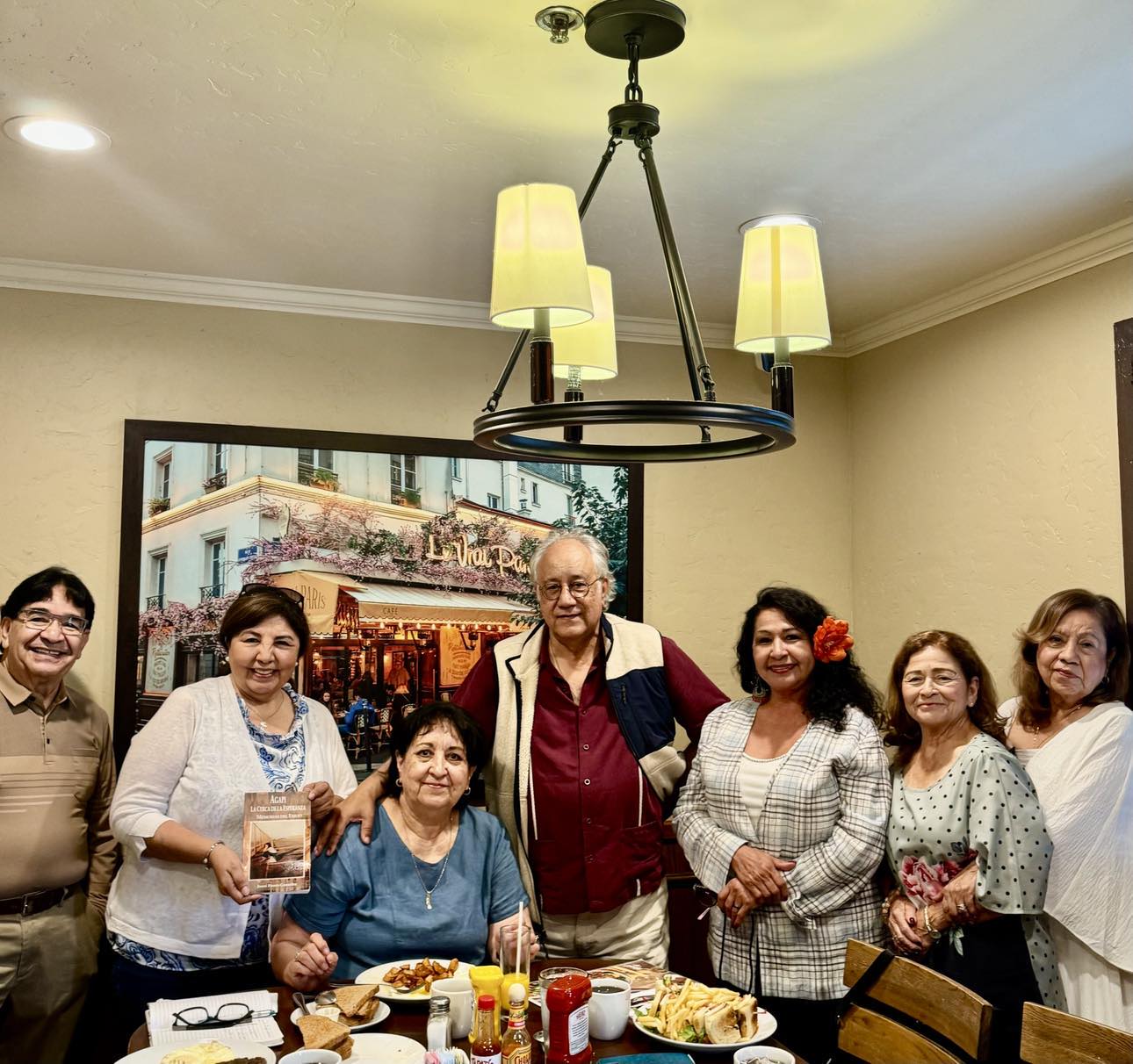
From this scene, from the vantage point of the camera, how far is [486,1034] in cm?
199

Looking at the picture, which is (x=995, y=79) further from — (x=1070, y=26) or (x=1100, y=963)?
→ (x=1100, y=963)

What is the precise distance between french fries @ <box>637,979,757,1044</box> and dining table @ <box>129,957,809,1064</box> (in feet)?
0.08

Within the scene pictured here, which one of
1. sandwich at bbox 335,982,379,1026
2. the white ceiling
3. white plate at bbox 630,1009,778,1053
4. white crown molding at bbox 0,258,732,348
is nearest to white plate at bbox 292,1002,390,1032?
sandwich at bbox 335,982,379,1026

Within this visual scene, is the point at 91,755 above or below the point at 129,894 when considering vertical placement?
above

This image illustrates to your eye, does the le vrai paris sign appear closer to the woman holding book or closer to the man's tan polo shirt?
the woman holding book

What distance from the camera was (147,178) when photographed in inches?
112

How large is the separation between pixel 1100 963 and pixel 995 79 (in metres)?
2.04

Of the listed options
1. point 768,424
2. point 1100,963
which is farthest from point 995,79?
point 1100,963

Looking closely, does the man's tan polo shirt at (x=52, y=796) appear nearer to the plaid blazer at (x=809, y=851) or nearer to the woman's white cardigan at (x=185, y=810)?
the woman's white cardigan at (x=185, y=810)

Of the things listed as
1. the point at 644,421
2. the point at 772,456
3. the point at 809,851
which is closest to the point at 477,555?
the point at 772,456

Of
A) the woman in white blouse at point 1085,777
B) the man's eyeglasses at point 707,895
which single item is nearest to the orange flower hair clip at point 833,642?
the woman in white blouse at point 1085,777

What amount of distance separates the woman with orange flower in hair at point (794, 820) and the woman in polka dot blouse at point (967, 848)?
101 millimetres

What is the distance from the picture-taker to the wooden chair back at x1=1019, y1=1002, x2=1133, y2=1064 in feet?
6.20

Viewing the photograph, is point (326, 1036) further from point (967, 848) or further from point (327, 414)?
point (327, 414)
